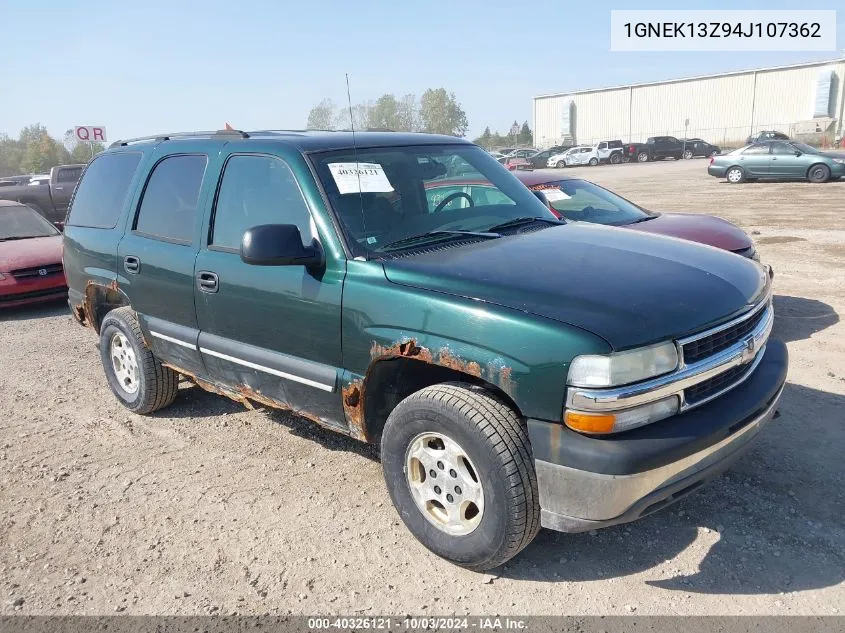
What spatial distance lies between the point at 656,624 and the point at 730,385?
1041 millimetres

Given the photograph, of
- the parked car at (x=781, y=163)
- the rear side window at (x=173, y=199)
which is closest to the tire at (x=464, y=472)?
the rear side window at (x=173, y=199)

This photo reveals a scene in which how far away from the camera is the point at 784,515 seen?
3367 millimetres

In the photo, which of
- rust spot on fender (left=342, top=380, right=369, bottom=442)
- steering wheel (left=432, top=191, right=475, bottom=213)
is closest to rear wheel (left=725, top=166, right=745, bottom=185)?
steering wheel (left=432, top=191, right=475, bottom=213)

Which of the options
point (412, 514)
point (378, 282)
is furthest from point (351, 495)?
point (378, 282)

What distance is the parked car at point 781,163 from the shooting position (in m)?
20.7

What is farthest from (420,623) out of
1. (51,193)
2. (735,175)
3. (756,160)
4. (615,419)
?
(735,175)

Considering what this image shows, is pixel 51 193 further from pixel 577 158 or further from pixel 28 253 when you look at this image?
pixel 577 158

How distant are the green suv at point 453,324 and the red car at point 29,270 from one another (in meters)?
4.63

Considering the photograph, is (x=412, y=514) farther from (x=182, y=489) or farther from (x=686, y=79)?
(x=686, y=79)

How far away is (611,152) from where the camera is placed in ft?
143

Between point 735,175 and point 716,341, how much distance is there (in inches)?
884

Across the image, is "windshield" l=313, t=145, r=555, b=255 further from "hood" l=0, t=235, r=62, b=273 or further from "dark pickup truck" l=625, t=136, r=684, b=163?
"dark pickup truck" l=625, t=136, r=684, b=163

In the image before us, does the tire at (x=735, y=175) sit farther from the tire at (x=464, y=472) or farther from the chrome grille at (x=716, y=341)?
the tire at (x=464, y=472)

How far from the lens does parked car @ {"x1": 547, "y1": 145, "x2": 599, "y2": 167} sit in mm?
43938
